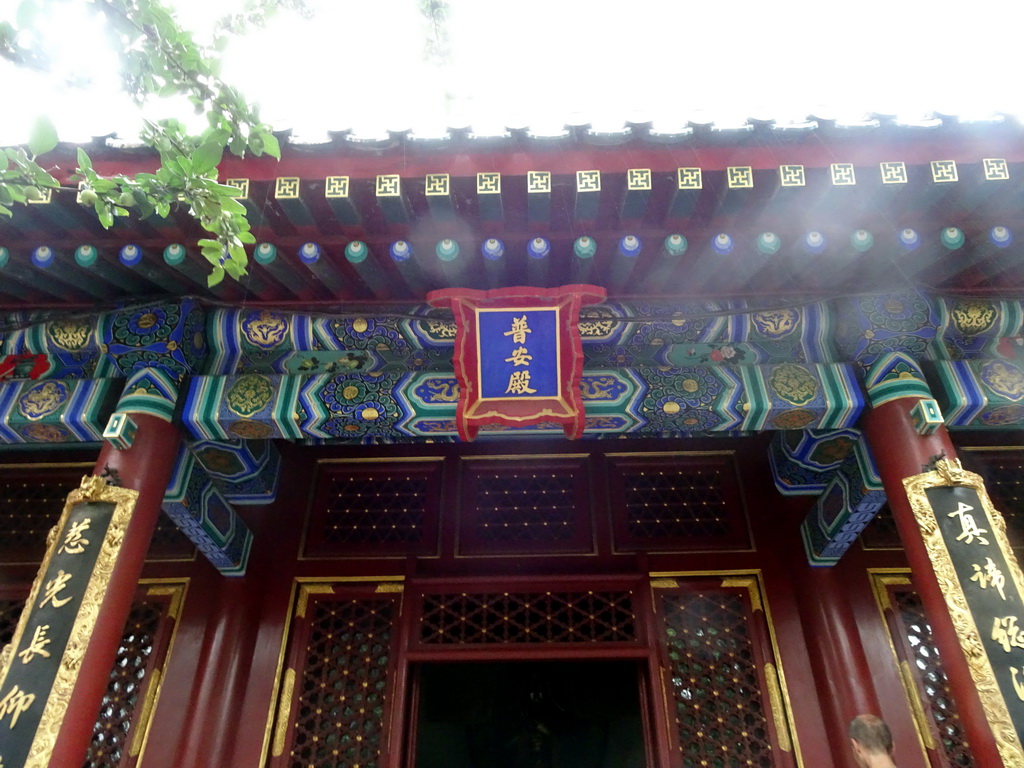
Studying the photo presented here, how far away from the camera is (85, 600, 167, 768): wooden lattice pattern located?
4051mm

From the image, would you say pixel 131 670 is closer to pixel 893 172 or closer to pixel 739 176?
pixel 739 176

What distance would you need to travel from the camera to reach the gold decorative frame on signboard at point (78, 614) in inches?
106

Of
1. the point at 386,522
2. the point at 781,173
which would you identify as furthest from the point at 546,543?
the point at 781,173

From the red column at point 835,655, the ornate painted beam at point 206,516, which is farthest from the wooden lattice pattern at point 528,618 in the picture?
the ornate painted beam at point 206,516

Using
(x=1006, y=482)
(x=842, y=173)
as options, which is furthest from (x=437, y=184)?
(x=1006, y=482)

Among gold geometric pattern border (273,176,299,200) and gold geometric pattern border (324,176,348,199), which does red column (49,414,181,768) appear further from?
gold geometric pattern border (324,176,348,199)

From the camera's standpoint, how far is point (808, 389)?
11.6 ft

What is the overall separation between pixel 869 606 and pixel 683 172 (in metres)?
2.90

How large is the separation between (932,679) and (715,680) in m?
1.21

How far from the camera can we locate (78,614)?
115 inches

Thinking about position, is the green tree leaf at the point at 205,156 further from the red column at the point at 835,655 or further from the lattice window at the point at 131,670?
the red column at the point at 835,655

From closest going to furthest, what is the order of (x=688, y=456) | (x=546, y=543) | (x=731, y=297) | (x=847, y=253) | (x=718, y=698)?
1. (x=847, y=253)
2. (x=731, y=297)
3. (x=718, y=698)
4. (x=546, y=543)
5. (x=688, y=456)

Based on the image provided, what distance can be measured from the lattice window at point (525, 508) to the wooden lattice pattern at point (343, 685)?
748 millimetres

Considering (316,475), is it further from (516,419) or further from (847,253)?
(847,253)
